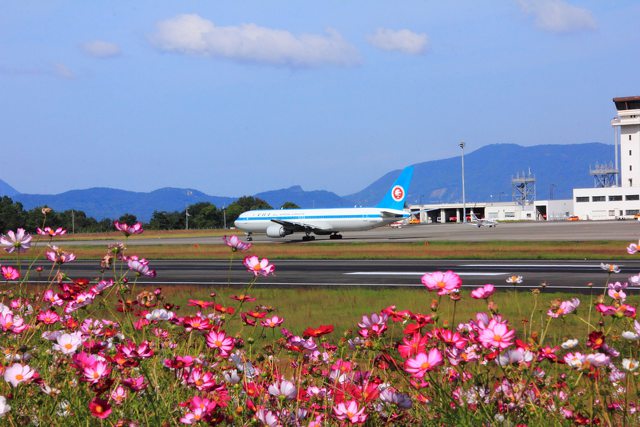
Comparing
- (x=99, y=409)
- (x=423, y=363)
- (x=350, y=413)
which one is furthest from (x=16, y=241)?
(x=423, y=363)

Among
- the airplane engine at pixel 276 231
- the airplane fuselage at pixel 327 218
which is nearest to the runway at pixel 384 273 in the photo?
the airplane engine at pixel 276 231

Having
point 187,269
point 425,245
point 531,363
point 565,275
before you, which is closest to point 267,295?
point 565,275

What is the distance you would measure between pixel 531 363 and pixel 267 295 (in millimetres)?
18612

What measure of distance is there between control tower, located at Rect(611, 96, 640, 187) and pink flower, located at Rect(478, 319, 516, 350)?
141 m

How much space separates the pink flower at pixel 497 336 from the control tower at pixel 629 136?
141 meters

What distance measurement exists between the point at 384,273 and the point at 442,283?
88.9 ft

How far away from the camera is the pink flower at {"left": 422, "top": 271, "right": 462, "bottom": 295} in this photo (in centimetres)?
400

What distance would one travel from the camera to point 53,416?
14.5 ft

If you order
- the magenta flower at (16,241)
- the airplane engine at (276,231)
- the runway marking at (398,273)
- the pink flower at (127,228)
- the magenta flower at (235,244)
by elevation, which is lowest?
the runway marking at (398,273)

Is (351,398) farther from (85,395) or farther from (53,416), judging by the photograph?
(85,395)

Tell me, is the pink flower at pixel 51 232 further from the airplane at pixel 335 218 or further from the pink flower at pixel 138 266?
the airplane at pixel 335 218

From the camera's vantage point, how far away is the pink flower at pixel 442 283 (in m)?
4.00

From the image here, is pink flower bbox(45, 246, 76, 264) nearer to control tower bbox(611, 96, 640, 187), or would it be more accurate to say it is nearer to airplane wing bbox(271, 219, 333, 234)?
airplane wing bbox(271, 219, 333, 234)

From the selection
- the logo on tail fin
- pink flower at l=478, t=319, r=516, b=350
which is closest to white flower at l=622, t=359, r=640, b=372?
pink flower at l=478, t=319, r=516, b=350
